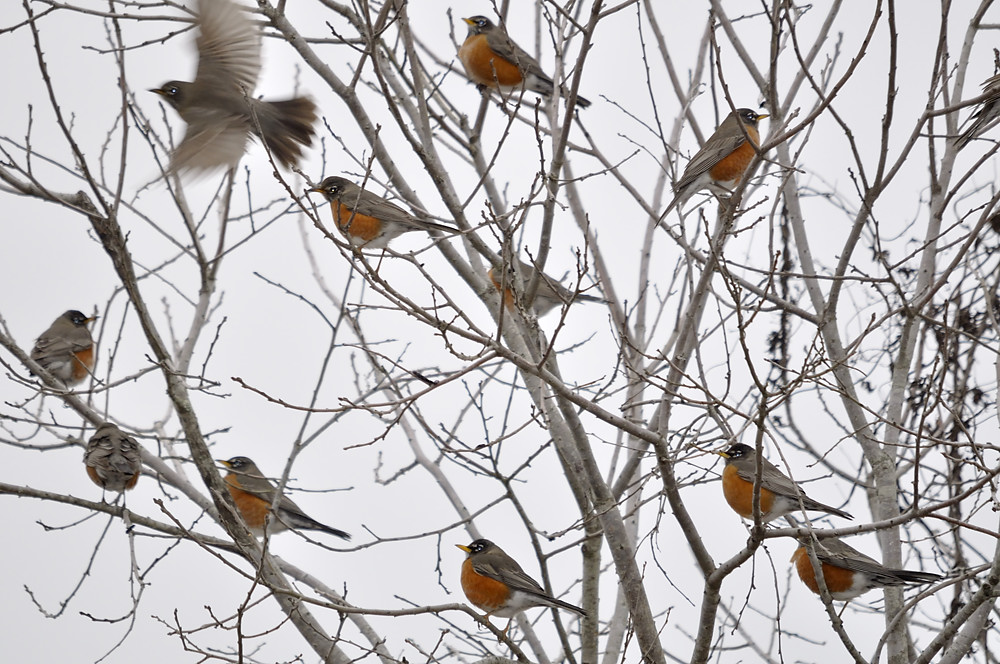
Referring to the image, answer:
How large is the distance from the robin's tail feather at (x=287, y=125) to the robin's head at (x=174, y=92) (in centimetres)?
47

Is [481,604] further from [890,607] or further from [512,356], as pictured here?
[512,356]

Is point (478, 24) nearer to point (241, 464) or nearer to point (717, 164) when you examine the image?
point (717, 164)

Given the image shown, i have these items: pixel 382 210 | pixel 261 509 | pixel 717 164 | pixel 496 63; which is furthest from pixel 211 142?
pixel 261 509

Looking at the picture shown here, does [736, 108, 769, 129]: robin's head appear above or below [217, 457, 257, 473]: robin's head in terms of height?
above

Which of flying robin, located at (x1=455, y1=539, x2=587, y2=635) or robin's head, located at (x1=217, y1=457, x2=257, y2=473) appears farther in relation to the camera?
robin's head, located at (x1=217, y1=457, x2=257, y2=473)

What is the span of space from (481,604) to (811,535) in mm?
3090

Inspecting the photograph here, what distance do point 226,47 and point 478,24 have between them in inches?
109

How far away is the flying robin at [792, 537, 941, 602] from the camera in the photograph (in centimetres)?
549

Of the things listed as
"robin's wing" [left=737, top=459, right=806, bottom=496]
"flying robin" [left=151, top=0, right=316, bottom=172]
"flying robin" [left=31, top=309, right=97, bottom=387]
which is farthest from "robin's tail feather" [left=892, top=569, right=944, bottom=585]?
"flying robin" [left=31, top=309, right=97, bottom=387]

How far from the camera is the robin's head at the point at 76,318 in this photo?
29.6ft

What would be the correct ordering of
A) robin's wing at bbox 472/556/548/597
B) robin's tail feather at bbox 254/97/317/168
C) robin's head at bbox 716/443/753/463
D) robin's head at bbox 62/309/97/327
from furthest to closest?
1. robin's head at bbox 62/309/97/327
2. robin's head at bbox 716/443/753/463
3. robin's wing at bbox 472/556/548/597
4. robin's tail feather at bbox 254/97/317/168

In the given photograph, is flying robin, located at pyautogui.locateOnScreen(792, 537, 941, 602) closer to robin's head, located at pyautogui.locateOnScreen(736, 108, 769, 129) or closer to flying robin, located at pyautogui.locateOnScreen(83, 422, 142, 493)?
robin's head, located at pyautogui.locateOnScreen(736, 108, 769, 129)

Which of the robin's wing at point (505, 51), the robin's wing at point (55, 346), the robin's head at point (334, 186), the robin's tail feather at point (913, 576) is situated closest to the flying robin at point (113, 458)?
the robin's head at point (334, 186)

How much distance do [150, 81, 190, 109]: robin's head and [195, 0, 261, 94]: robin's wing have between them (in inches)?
6.8
